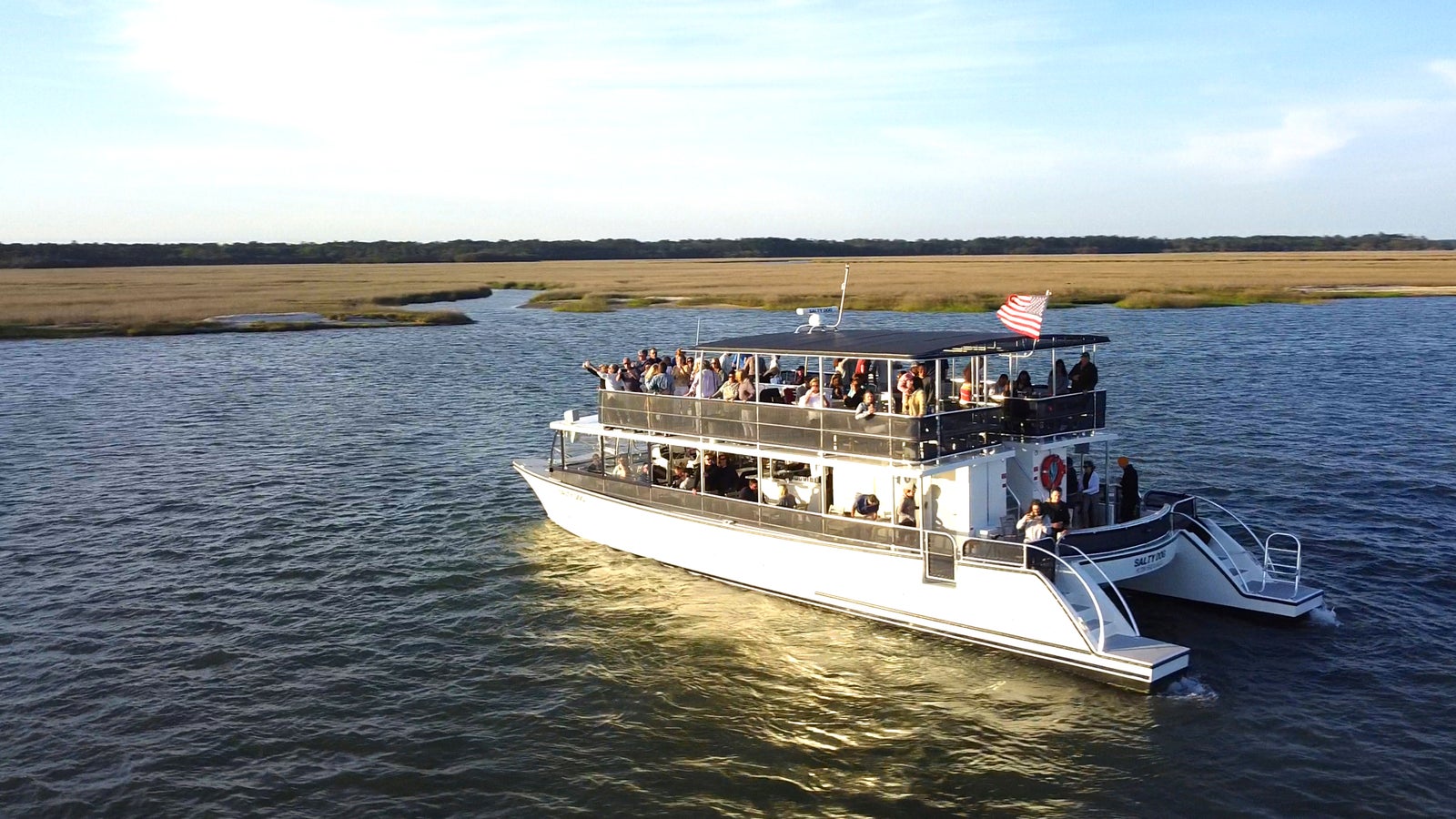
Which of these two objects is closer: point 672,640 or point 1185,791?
point 1185,791

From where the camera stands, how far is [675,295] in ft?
355

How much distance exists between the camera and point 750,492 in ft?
74.9

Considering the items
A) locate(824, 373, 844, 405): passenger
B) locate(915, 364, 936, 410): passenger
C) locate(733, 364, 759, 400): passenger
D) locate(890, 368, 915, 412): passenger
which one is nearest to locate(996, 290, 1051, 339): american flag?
locate(915, 364, 936, 410): passenger

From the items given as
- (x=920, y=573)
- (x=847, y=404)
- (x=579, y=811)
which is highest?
(x=847, y=404)

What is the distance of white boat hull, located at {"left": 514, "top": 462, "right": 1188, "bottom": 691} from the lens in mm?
17375

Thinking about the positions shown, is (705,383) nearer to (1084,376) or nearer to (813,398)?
(813,398)

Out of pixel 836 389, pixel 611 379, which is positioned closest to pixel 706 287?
pixel 611 379

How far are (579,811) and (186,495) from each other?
67.7ft

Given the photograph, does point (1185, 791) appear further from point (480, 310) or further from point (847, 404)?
point (480, 310)

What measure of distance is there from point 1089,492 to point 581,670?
10.1 meters

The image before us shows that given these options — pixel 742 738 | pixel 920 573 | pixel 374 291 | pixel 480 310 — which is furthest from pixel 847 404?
pixel 374 291

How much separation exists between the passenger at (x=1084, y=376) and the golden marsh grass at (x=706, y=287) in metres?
64.7

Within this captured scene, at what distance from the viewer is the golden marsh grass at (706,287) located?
89750mm

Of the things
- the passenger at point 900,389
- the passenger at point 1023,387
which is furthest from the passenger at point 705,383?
the passenger at point 1023,387
